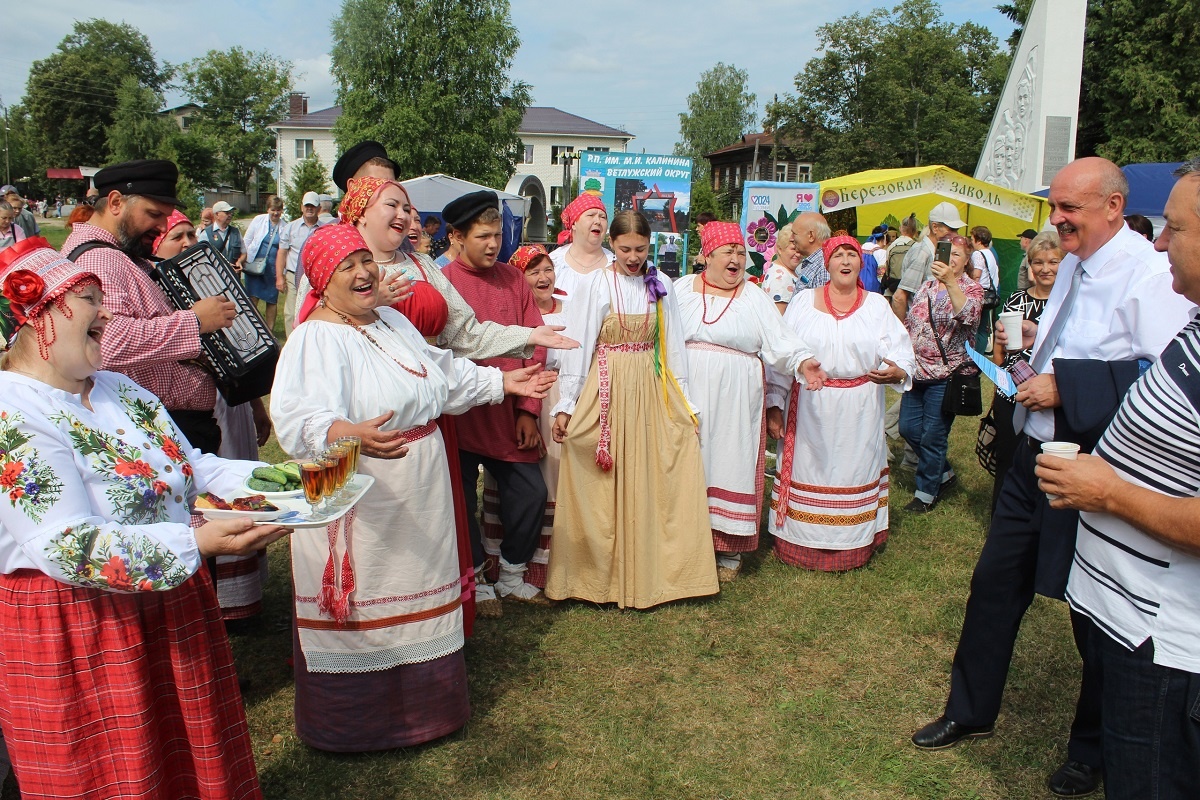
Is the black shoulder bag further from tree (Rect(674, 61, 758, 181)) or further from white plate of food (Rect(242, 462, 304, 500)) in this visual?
tree (Rect(674, 61, 758, 181))

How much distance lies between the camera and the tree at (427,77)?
3669 centimetres

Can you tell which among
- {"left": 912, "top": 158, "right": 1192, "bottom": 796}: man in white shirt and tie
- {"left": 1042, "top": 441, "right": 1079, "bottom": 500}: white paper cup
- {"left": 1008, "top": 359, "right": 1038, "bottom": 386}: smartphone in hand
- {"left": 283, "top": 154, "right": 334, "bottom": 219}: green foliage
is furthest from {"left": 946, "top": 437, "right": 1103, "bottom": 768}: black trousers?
{"left": 283, "top": 154, "right": 334, "bottom": 219}: green foliage

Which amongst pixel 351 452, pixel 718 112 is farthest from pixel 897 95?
pixel 351 452

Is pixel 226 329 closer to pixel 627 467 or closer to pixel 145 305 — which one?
pixel 145 305

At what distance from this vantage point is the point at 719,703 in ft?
12.4

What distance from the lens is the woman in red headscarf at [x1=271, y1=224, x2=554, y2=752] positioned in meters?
2.90

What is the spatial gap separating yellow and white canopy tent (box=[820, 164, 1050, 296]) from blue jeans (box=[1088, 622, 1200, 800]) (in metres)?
11.3

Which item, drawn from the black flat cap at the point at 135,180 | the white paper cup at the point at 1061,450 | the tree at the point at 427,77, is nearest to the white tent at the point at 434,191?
the black flat cap at the point at 135,180

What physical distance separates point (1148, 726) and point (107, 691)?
95.8 inches

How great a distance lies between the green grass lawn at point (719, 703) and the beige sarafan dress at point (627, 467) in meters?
0.17

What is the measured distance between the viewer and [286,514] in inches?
83.0

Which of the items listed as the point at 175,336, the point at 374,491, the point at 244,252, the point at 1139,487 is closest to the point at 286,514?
the point at 374,491

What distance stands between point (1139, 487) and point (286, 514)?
1.97 meters

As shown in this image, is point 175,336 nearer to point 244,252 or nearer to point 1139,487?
point 1139,487
